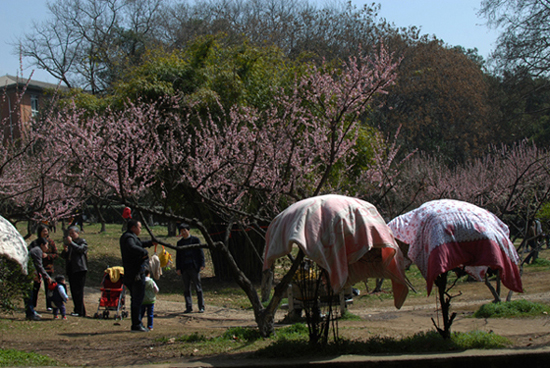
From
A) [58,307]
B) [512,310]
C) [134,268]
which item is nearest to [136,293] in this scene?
[134,268]

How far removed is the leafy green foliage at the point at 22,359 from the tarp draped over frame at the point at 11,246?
3.33 ft

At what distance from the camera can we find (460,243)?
6.36 m

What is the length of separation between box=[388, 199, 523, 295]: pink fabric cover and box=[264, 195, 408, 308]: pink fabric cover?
1.88 feet

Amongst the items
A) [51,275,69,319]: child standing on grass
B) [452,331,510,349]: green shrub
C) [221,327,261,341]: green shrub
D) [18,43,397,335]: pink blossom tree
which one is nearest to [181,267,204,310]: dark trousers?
[18,43,397,335]: pink blossom tree

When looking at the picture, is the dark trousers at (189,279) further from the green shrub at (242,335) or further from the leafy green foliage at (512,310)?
the leafy green foliage at (512,310)

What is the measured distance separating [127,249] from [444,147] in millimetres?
32575

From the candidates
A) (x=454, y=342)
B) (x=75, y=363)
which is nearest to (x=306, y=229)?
(x=454, y=342)

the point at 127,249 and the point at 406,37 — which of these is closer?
the point at 127,249

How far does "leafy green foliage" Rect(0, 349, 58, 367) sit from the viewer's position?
240 inches

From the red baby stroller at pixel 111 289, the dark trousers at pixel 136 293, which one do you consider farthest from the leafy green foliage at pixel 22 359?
the red baby stroller at pixel 111 289

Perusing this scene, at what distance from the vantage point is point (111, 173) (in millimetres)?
11727

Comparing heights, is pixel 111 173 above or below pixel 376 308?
above

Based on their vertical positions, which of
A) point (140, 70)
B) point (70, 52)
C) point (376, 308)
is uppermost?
point (70, 52)

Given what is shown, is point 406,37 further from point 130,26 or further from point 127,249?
point 127,249
